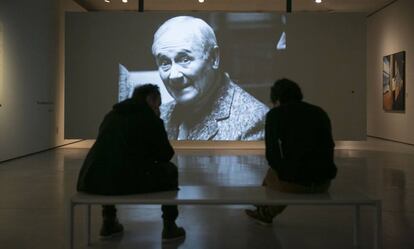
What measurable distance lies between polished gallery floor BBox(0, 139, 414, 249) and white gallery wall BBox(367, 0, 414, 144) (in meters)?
6.49

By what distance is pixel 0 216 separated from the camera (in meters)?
4.59

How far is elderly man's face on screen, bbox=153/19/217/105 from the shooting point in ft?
39.5

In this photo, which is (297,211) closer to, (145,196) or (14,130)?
(145,196)

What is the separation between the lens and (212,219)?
4.51 m

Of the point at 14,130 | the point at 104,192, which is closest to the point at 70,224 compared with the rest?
the point at 104,192

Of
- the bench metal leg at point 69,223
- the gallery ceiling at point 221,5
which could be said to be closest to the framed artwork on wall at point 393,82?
the gallery ceiling at point 221,5

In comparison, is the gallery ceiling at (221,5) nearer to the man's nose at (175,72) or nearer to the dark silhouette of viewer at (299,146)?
the man's nose at (175,72)

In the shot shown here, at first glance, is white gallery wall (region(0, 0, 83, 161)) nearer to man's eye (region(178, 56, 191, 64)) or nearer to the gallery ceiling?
the gallery ceiling

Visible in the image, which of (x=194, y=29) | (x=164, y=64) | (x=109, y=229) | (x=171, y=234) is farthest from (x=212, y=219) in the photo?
(x=194, y=29)

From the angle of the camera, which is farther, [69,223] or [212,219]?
[212,219]

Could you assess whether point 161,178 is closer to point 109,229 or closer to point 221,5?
point 109,229

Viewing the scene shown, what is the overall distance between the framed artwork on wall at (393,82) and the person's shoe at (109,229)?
467 inches

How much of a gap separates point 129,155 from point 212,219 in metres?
1.44

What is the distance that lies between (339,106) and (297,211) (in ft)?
26.1
